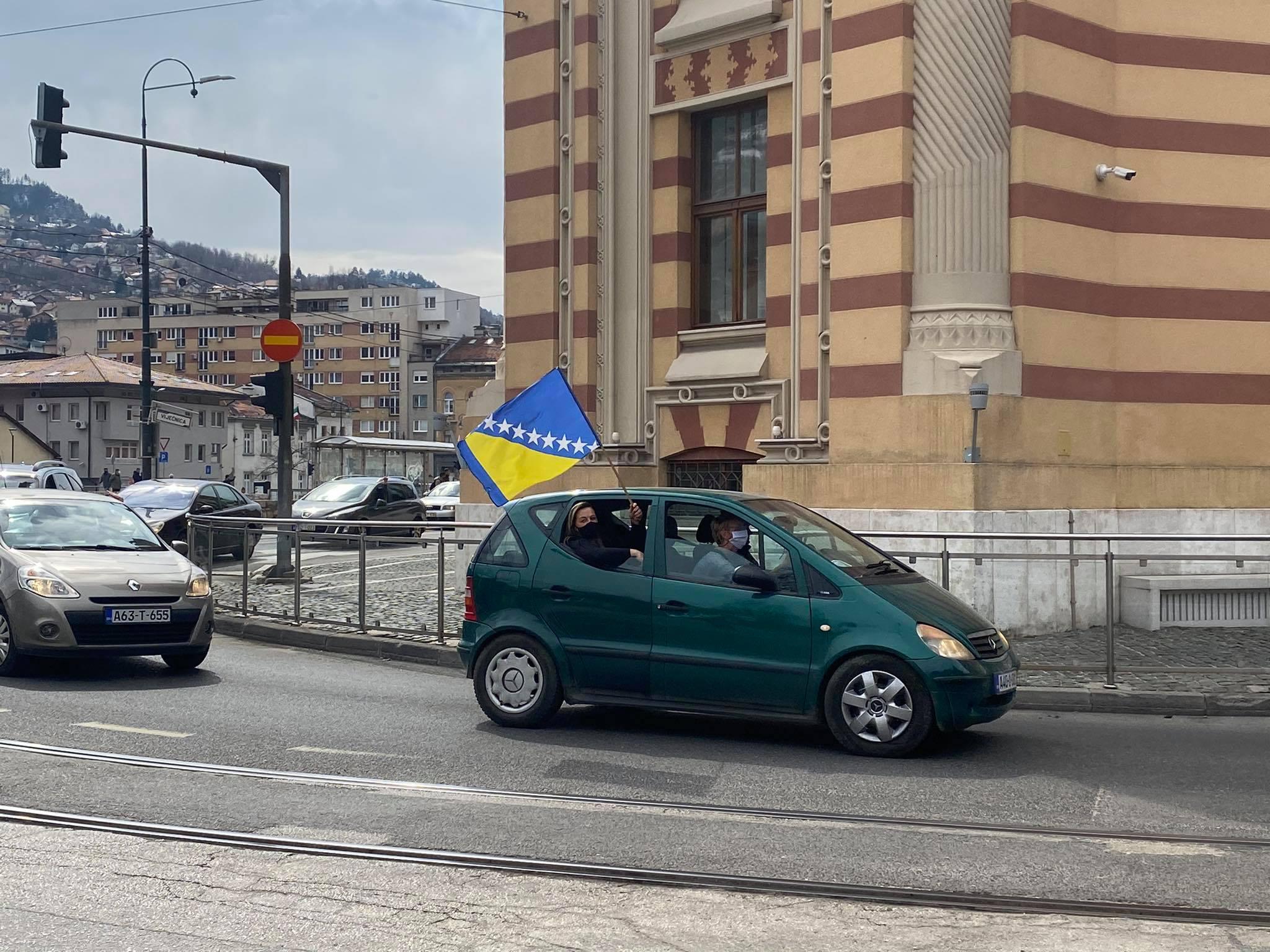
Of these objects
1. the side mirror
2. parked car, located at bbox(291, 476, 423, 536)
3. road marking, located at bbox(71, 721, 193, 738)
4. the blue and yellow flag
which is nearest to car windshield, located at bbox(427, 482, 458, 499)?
parked car, located at bbox(291, 476, 423, 536)

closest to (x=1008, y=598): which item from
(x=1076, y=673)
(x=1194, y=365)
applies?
Result: (x=1076, y=673)

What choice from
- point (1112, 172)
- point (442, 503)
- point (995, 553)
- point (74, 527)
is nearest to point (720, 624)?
point (995, 553)

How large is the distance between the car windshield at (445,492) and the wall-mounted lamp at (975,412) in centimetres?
2892

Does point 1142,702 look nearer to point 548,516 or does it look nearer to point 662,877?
point 548,516

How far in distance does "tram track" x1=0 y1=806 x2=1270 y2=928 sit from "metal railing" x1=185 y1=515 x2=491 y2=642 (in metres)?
6.90

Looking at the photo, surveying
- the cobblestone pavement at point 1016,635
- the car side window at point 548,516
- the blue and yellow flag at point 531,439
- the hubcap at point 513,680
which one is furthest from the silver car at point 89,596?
the car side window at point 548,516

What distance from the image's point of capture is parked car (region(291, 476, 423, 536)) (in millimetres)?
32656

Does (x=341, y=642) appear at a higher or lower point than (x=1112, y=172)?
lower

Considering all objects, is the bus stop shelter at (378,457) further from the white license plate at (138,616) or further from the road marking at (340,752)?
the road marking at (340,752)

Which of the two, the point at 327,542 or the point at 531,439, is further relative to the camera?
the point at 327,542

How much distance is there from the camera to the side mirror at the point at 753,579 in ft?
30.0

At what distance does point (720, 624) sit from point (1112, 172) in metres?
9.27

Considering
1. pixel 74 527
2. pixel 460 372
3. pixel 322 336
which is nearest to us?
pixel 74 527

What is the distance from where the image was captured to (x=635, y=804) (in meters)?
7.47
